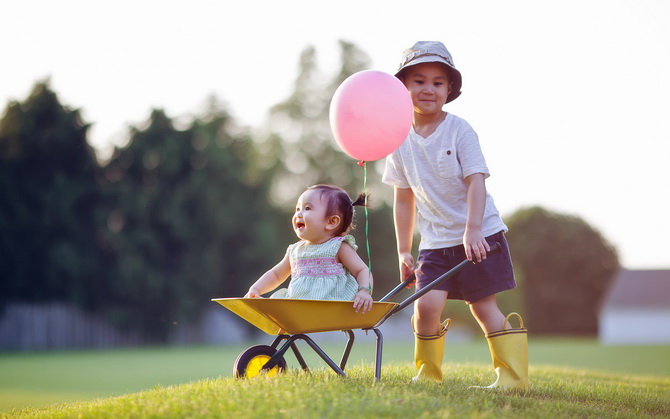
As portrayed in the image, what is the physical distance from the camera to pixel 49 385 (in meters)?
7.72

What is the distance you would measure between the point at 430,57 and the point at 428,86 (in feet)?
0.54

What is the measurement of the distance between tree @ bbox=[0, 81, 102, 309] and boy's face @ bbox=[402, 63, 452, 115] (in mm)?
13615

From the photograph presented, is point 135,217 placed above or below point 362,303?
above

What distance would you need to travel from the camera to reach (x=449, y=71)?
3.98 meters

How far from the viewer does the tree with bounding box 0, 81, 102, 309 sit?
51.1ft

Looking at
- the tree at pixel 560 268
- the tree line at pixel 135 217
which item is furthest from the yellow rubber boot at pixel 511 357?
the tree at pixel 560 268

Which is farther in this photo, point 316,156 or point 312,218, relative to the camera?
point 316,156

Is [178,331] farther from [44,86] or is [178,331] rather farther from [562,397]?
[562,397]

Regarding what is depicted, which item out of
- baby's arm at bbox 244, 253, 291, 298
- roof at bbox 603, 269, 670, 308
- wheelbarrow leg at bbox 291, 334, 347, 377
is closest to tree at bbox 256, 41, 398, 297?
roof at bbox 603, 269, 670, 308

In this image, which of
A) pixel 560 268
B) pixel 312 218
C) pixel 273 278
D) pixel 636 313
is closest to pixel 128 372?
pixel 273 278

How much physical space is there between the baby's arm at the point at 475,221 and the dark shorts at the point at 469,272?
0.23m

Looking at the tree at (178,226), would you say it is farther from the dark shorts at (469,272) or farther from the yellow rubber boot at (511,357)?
the yellow rubber boot at (511,357)

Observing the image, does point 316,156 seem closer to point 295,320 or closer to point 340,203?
point 340,203

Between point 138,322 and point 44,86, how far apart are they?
601cm
